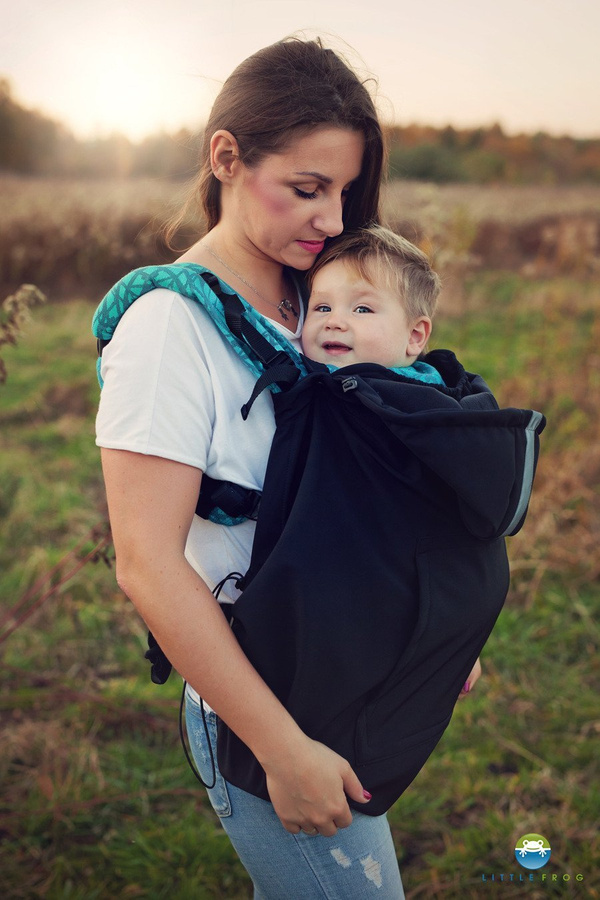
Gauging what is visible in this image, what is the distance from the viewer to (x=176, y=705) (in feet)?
10.4

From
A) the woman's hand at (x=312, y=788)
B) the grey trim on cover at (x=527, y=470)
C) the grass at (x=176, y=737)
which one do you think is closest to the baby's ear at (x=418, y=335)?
the grey trim on cover at (x=527, y=470)

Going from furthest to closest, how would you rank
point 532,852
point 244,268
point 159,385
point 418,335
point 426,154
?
point 426,154 → point 532,852 → point 418,335 → point 244,268 → point 159,385

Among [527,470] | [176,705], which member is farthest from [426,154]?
[527,470]

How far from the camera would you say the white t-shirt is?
3.79 ft

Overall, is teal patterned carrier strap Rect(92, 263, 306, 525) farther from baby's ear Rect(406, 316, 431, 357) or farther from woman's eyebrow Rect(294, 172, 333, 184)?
baby's ear Rect(406, 316, 431, 357)

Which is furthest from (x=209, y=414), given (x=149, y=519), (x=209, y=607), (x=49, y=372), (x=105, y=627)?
(x=49, y=372)

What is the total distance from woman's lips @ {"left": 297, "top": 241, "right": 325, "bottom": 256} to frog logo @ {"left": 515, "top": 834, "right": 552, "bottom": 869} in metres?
2.09

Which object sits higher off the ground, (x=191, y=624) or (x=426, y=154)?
(x=426, y=154)

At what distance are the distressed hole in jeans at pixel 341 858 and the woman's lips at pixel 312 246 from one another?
3.75ft

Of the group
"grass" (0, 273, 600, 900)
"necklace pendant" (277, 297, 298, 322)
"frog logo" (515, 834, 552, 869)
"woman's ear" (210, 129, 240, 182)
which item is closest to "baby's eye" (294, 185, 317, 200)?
"woman's ear" (210, 129, 240, 182)

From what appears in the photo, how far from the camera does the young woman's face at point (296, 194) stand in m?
1.41

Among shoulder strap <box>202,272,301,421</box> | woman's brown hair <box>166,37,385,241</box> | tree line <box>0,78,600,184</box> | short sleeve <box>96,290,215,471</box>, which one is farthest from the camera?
tree line <box>0,78,600,184</box>

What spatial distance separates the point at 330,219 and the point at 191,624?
0.83m

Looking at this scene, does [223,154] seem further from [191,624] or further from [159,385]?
[191,624]
